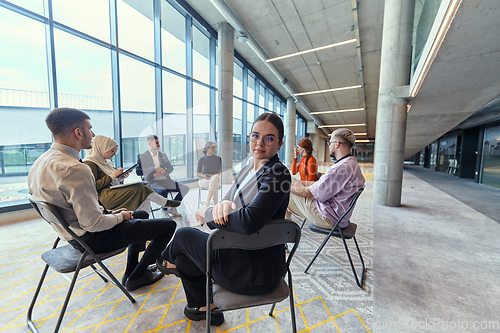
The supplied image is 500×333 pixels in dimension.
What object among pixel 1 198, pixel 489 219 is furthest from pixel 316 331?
pixel 1 198

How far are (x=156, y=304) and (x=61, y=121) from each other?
58.1 inches

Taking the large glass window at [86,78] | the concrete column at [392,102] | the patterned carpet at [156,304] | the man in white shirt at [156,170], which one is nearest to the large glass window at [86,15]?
the large glass window at [86,78]

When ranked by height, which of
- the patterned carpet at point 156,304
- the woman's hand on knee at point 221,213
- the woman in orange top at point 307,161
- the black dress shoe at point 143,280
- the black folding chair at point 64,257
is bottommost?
the patterned carpet at point 156,304

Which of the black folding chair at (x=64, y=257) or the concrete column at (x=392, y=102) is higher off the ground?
the concrete column at (x=392, y=102)

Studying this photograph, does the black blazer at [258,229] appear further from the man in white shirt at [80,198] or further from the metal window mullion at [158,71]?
the metal window mullion at [158,71]

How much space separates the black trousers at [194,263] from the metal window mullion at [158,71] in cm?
483

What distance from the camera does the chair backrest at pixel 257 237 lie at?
3.01 ft

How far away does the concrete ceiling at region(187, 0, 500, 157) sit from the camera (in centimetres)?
264

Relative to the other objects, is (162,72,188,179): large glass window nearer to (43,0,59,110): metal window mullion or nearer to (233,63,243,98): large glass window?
(43,0,59,110): metal window mullion

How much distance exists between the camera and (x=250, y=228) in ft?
2.96

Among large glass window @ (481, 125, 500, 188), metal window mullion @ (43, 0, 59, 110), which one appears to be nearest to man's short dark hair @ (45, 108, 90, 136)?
metal window mullion @ (43, 0, 59, 110)

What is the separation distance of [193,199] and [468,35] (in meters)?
5.36

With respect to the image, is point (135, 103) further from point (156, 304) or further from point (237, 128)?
point (156, 304)

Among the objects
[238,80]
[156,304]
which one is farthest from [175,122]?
[156,304]
